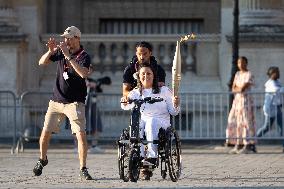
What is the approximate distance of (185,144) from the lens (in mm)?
21250

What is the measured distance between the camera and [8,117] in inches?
800

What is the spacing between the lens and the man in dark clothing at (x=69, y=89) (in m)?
13.7

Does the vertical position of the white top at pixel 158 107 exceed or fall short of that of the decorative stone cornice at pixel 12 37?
it falls short

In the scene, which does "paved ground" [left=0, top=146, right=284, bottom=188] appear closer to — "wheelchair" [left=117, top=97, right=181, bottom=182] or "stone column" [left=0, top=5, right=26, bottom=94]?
"wheelchair" [left=117, top=97, right=181, bottom=182]

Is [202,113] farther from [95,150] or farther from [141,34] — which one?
[141,34]

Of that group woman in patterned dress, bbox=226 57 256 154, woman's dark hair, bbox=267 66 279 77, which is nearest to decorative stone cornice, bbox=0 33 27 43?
woman in patterned dress, bbox=226 57 256 154

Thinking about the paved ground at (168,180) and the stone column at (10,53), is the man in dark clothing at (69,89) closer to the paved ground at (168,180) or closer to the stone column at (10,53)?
the paved ground at (168,180)

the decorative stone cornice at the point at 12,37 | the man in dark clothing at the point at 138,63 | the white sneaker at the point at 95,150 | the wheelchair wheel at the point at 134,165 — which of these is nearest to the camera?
the wheelchair wheel at the point at 134,165

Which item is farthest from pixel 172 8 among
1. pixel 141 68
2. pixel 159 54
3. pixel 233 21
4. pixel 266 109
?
pixel 141 68

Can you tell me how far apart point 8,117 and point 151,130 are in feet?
25.2

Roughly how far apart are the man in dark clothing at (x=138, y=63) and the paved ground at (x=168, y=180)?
46.9 inches

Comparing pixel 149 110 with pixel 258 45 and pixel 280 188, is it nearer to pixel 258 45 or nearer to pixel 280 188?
pixel 280 188

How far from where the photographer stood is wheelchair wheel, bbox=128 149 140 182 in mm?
12812

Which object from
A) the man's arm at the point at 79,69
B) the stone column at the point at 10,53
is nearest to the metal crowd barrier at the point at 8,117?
the stone column at the point at 10,53
